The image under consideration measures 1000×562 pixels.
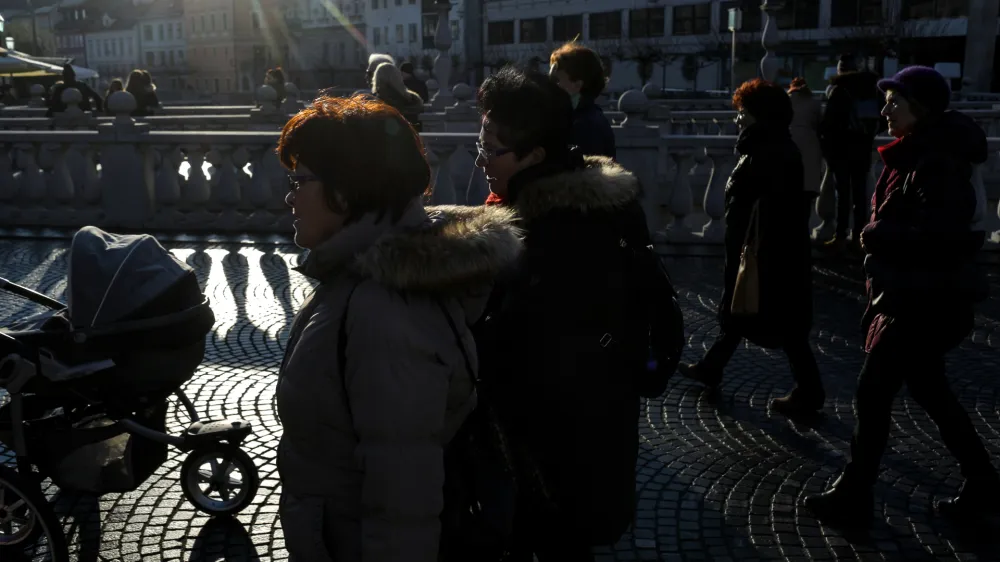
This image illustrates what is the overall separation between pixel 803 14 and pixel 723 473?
192 feet

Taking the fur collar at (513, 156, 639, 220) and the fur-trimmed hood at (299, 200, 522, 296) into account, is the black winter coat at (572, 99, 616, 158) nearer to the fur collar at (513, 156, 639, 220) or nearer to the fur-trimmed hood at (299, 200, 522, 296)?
the fur collar at (513, 156, 639, 220)

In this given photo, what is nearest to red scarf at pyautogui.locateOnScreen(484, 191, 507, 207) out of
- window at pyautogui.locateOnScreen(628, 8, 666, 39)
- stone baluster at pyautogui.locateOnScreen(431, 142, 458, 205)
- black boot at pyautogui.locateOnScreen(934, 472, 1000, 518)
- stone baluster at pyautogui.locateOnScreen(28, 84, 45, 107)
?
black boot at pyautogui.locateOnScreen(934, 472, 1000, 518)

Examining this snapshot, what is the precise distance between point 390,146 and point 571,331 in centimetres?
72

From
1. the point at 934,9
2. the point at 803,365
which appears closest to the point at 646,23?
the point at 934,9

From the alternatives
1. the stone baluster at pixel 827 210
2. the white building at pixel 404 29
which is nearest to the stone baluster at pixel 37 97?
the stone baluster at pixel 827 210

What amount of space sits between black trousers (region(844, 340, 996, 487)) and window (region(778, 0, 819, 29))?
58.1 meters

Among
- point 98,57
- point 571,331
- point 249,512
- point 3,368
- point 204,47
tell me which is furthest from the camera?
point 98,57

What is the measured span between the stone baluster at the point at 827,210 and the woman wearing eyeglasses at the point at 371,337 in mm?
9140

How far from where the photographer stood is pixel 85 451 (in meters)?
4.08

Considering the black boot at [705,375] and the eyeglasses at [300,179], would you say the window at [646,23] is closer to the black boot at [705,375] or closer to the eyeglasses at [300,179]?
the black boot at [705,375]

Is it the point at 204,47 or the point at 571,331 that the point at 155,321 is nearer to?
the point at 571,331

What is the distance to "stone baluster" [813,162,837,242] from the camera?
1077cm

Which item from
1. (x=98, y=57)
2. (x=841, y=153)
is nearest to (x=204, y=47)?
(x=98, y=57)

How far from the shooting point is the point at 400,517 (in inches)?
79.2
